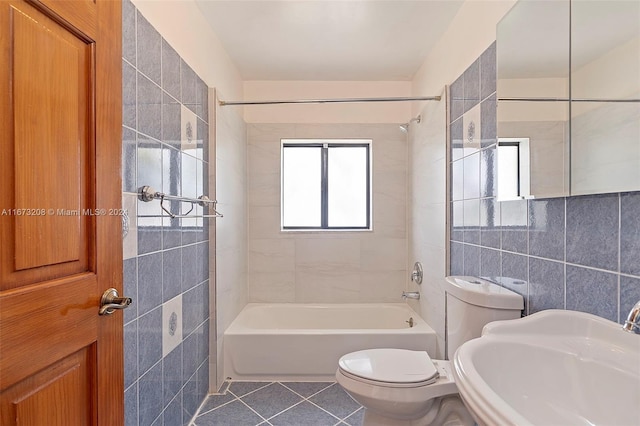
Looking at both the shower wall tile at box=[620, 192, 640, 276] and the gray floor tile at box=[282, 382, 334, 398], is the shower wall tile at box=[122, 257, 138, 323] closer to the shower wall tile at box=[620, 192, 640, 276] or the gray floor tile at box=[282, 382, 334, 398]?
the gray floor tile at box=[282, 382, 334, 398]

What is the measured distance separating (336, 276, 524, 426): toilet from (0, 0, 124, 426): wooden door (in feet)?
3.06

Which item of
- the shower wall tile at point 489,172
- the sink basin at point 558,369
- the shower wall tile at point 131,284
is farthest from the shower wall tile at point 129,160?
the shower wall tile at point 489,172

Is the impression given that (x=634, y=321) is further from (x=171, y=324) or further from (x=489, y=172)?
(x=171, y=324)

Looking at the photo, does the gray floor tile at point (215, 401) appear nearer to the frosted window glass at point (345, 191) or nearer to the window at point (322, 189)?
the window at point (322, 189)

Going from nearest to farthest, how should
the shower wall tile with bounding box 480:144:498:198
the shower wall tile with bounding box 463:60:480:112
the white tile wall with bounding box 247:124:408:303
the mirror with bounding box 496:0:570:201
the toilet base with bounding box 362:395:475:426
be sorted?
the mirror with bounding box 496:0:570:201, the toilet base with bounding box 362:395:475:426, the shower wall tile with bounding box 480:144:498:198, the shower wall tile with bounding box 463:60:480:112, the white tile wall with bounding box 247:124:408:303

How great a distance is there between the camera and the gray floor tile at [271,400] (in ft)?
7.20

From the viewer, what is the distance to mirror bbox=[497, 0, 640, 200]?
3.12ft

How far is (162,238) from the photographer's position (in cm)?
171

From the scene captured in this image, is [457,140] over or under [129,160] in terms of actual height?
over

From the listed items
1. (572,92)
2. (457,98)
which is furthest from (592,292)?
(457,98)

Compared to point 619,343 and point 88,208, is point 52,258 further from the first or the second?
point 619,343

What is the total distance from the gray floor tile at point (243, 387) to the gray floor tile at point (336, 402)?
1.30 ft

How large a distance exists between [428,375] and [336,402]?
0.95 m

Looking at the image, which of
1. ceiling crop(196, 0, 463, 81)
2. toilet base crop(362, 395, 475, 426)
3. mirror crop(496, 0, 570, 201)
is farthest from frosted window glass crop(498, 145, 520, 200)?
ceiling crop(196, 0, 463, 81)
